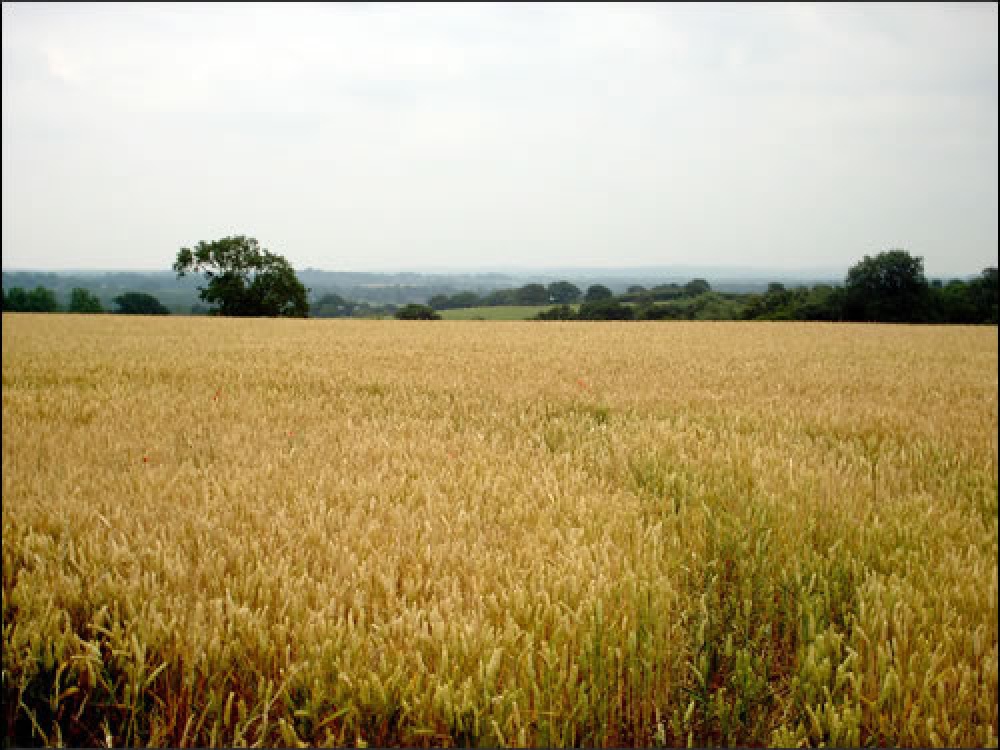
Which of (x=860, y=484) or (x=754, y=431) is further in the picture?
(x=754, y=431)

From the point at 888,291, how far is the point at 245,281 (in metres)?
66.9

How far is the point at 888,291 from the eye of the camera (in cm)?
6247

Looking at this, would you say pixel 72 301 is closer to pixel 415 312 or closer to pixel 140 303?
pixel 140 303

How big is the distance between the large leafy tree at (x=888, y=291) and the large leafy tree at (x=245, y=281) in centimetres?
5784

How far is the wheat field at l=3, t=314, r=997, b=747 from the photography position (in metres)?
1.80

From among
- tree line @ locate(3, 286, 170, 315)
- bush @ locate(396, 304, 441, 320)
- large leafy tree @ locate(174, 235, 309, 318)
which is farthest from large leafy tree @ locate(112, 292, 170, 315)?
bush @ locate(396, 304, 441, 320)

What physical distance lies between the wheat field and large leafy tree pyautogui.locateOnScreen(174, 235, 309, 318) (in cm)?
6243

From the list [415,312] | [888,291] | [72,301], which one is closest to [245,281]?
[415,312]

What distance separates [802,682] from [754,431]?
390cm

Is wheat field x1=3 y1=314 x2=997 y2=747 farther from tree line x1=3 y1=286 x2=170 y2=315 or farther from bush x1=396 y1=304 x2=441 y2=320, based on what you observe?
tree line x1=3 y1=286 x2=170 y2=315

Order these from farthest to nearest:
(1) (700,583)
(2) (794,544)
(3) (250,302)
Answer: (3) (250,302) < (2) (794,544) < (1) (700,583)

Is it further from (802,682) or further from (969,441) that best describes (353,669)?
(969,441)

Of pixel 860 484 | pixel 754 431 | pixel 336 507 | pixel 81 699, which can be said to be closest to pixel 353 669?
pixel 81 699

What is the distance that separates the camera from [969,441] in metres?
5.03
